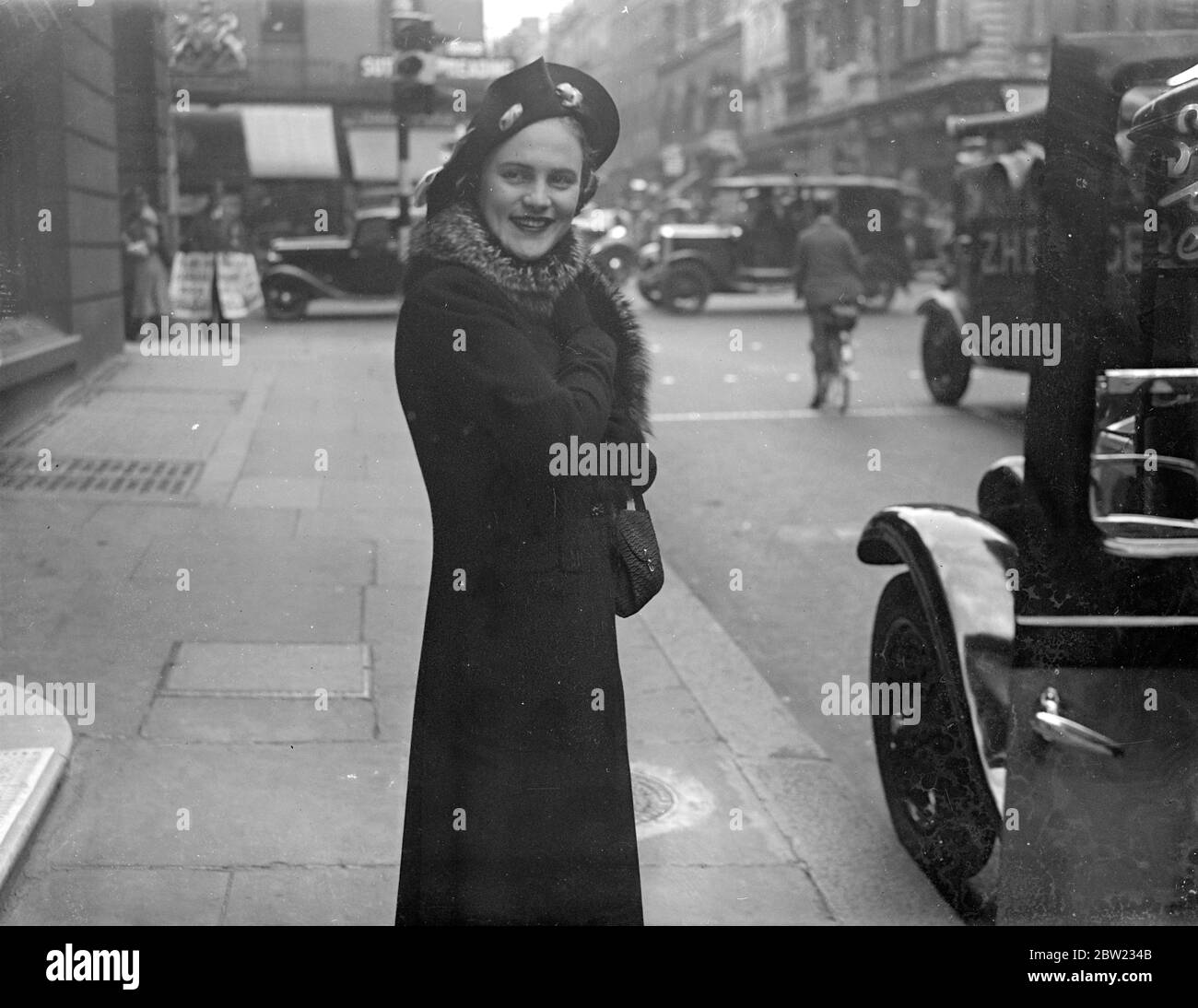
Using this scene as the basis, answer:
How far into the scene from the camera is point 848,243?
13.5 ft

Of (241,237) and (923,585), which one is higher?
(241,237)

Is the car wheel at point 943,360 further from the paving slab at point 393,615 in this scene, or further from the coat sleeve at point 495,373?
the coat sleeve at point 495,373

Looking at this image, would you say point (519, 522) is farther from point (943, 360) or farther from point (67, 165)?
point (943, 360)

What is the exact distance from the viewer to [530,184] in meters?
2.63

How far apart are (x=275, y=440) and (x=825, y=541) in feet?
17.1

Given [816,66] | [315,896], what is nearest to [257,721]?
[315,896]

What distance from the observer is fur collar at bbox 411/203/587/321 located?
2.63 meters

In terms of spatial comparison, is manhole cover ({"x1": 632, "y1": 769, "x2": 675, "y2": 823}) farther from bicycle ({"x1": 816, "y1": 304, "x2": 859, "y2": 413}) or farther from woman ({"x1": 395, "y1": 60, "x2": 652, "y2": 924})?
bicycle ({"x1": 816, "y1": 304, "x2": 859, "y2": 413})

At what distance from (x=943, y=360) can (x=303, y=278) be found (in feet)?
29.0

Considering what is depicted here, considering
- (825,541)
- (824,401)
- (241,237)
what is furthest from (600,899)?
(824,401)

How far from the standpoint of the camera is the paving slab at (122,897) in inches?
117

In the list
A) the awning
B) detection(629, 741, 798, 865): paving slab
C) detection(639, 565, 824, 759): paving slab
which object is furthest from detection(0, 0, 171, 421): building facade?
detection(639, 565, 824, 759): paving slab

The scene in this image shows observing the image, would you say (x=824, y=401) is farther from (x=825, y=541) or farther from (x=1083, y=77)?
(x=1083, y=77)

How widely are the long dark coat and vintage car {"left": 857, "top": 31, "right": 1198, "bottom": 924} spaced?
817mm
